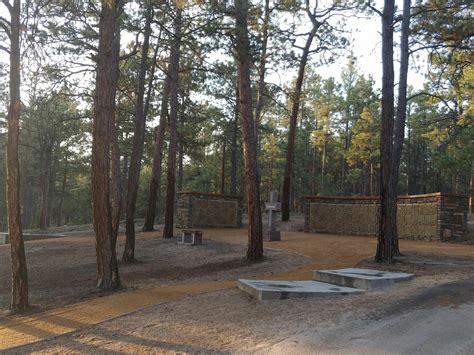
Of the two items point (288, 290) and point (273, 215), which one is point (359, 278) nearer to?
point (288, 290)

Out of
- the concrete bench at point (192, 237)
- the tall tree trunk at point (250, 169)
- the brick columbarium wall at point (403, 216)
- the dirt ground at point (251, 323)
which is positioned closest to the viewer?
the dirt ground at point (251, 323)

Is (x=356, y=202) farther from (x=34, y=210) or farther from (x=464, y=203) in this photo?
(x=34, y=210)

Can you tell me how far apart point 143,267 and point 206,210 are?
1074 centimetres

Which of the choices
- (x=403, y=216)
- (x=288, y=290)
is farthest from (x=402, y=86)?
(x=403, y=216)

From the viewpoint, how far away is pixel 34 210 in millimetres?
52969

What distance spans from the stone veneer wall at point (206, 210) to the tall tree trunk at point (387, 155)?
12.8m

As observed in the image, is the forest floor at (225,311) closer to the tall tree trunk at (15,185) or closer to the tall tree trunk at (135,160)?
the tall tree trunk at (15,185)

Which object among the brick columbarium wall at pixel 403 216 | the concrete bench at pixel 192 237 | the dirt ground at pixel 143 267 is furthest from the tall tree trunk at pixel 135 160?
the brick columbarium wall at pixel 403 216

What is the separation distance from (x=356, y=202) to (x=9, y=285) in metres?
14.0

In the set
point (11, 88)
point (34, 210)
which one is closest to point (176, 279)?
point (11, 88)

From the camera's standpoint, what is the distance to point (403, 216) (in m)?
17.8

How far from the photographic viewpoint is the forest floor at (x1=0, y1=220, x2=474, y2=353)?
510 cm

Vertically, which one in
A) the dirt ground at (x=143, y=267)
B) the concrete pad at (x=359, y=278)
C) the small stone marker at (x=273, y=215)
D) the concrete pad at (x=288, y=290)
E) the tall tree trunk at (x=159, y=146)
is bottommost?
the dirt ground at (x=143, y=267)

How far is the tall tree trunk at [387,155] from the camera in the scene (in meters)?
10.3
